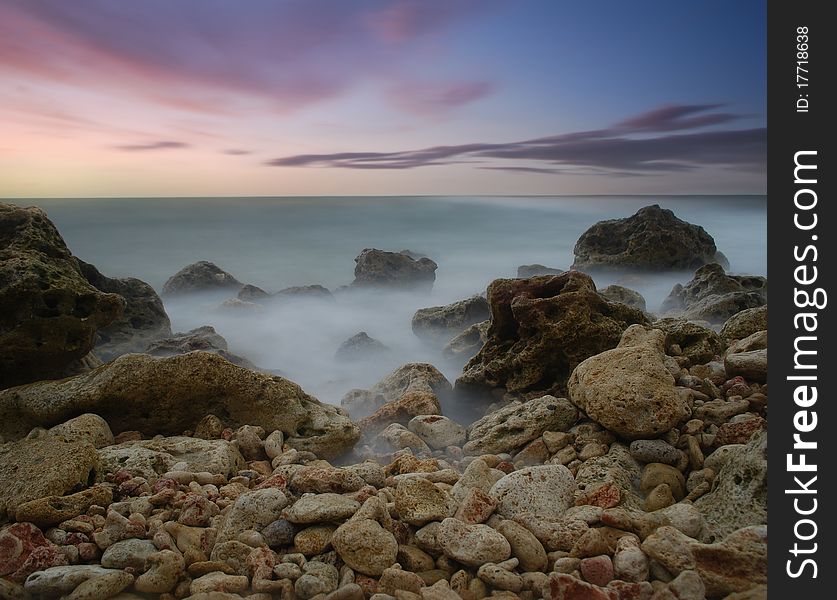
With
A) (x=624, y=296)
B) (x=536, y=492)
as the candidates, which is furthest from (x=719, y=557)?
(x=624, y=296)

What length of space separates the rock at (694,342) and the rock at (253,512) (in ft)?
14.6

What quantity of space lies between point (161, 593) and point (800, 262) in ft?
11.7

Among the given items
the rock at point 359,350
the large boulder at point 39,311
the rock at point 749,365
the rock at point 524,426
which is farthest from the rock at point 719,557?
the rock at point 359,350

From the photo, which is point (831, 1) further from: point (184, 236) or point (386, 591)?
point (184, 236)

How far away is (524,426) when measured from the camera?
5023 millimetres

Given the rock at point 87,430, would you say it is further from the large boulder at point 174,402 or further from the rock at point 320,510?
the rock at point 320,510

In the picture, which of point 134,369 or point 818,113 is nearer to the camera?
point 818,113

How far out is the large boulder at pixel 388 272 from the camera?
73.4 ft

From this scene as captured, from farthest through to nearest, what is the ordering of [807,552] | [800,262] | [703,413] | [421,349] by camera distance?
[421,349], [703,413], [800,262], [807,552]

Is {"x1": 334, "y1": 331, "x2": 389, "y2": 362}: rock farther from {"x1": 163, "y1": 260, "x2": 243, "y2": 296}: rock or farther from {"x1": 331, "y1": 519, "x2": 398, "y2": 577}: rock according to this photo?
{"x1": 331, "y1": 519, "x2": 398, "y2": 577}: rock

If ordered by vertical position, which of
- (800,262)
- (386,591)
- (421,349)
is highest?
(800,262)

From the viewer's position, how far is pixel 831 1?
2848 millimetres

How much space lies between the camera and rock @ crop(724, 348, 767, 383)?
498 cm

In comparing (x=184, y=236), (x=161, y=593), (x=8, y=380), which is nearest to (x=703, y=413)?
(x=161, y=593)
